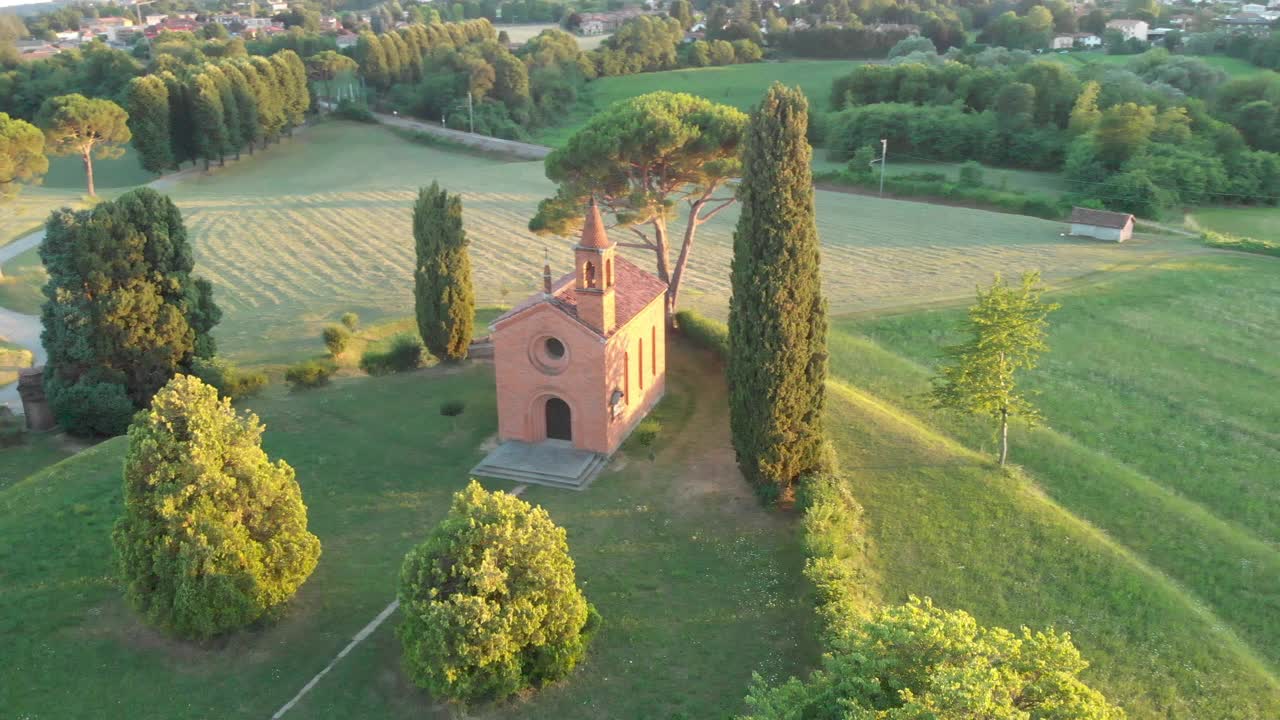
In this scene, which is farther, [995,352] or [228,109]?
[228,109]

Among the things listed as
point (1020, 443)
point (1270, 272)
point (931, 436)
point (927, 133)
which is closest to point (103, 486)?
point (931, 436)

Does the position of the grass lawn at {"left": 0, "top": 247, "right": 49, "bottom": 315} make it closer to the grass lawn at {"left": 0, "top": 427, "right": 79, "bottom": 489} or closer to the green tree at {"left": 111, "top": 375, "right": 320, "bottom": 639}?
the grass lawn at {"left": 0, "top": 427, "right": 79, "bottom": 489}

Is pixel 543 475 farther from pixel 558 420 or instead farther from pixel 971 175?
pixel 971 175

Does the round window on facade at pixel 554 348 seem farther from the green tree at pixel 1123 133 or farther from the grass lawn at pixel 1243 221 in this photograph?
the green tree at pixel 1123 133

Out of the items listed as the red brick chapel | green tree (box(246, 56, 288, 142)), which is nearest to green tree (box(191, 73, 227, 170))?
green tree (box(246, 56, 288, 142))

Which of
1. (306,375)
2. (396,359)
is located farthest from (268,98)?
(306,375)
